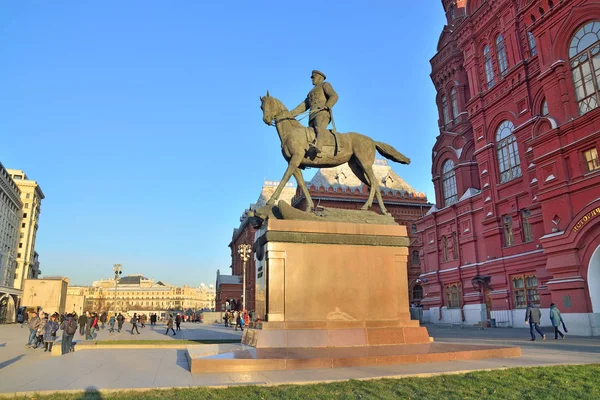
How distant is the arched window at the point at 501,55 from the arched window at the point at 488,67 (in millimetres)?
900

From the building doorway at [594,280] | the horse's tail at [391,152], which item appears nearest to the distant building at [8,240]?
the horse's tail at [391,152]

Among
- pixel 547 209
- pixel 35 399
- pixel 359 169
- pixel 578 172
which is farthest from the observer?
pixel 547 209

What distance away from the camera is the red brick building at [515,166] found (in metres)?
21.4

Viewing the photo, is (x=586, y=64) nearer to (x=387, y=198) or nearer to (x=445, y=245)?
(x=445, y=245)

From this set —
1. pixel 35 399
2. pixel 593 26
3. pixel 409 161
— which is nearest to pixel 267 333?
pixel 35 399

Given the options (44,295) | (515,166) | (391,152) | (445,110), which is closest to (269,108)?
(391,152)

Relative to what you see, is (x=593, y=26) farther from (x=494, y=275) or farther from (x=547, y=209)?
(x=494, y=275)

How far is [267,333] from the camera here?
912 cm

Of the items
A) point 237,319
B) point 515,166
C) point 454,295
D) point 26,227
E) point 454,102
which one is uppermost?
point 454,102

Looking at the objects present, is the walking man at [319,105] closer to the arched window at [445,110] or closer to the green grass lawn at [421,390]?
the green grass lawn at [421,390]

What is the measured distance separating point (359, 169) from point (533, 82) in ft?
75.6

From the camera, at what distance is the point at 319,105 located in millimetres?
11914

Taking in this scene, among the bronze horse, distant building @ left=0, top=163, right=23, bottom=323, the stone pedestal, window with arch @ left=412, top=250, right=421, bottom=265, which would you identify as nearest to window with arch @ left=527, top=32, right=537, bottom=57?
the bronze horse

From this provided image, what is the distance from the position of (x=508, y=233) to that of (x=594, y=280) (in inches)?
451
